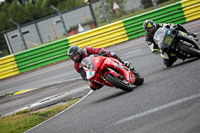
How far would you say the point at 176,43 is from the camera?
32.2 ft

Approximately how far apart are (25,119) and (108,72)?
254cm

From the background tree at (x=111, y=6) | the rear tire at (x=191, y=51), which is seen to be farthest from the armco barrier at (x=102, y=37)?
the rear tire at (x=191, y=51)

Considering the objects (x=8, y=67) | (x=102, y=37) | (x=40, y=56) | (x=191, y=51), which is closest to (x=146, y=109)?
(x=191, y=51)

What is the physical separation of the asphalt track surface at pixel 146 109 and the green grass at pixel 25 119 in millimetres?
499

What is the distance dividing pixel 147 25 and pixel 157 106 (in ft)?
14.3

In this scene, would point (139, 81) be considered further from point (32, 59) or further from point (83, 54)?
point (32, 59)

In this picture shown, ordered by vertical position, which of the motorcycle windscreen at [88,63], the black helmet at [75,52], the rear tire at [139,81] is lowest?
the rear tire at [139,81]

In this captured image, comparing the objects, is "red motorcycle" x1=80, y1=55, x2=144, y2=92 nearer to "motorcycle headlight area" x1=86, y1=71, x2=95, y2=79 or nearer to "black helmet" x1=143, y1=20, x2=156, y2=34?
"motorcycle headlight area" x1=86, y1=71, x2=95, y2=79

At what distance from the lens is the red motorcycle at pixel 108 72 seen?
8.53 meters

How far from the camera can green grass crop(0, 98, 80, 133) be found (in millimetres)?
8938

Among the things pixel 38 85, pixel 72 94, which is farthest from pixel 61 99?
pixel 38 85

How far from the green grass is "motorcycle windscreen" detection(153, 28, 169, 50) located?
2709 millimetres

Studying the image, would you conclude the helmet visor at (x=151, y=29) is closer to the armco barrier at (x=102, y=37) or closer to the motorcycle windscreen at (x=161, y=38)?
the motorcycle windscreen at (x=161, y=38)

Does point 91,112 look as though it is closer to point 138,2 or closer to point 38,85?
point 38,85
